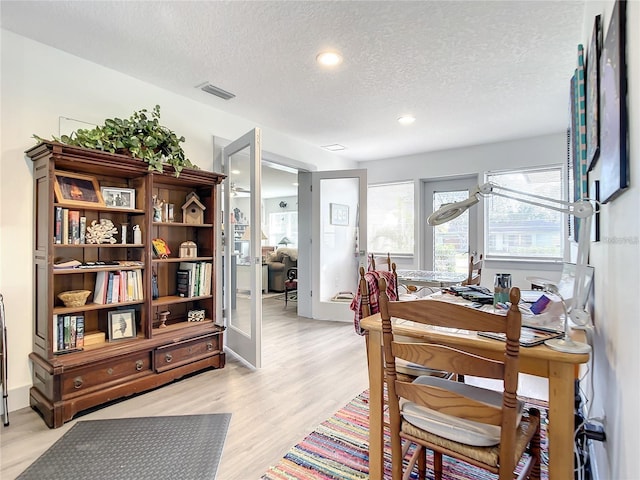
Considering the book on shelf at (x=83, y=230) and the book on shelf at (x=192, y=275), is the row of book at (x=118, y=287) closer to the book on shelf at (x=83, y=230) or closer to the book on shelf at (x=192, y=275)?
the book on shelf at (x=83, y=230)

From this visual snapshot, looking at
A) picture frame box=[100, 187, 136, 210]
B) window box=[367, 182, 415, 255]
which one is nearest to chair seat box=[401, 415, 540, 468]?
picture frame box=[100, 187, 136, 210]

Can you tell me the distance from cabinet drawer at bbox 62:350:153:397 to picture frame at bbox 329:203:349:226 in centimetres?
321

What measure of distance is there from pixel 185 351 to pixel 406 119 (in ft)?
10.9

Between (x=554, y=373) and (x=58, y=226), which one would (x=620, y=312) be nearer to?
(x=554, y=373)

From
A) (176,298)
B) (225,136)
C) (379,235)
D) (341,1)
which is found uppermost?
(341,1)

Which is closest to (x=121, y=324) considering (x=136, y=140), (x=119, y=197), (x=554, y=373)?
(x=119, y=197)

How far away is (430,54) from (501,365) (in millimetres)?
2330

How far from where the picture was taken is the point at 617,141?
964mm

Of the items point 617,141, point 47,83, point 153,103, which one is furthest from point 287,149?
point 617,141

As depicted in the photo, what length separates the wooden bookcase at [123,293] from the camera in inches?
87.8

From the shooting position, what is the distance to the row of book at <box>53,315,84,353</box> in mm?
2309

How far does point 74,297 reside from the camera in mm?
2408

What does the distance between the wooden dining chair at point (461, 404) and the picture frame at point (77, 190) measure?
229 centimetres

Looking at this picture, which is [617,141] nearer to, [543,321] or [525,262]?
[543,321]
